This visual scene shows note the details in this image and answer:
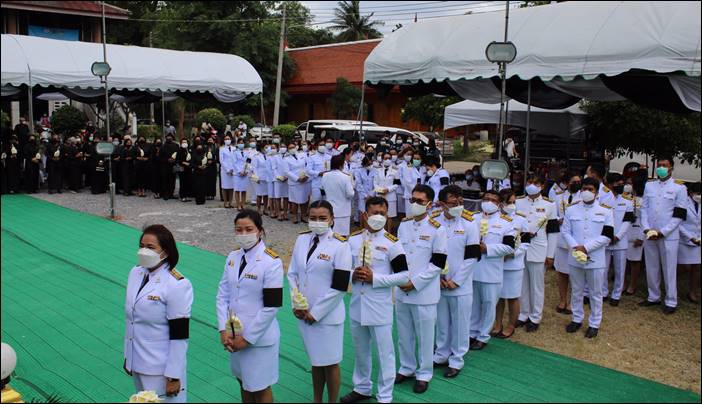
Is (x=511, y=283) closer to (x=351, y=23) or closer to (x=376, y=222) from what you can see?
(x=376, y=222)

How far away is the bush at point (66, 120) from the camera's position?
25.0 meters

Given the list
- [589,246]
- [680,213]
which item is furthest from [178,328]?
[680,213]

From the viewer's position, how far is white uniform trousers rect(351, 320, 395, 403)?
194 inches

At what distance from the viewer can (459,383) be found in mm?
5516

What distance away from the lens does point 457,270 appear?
570 cm

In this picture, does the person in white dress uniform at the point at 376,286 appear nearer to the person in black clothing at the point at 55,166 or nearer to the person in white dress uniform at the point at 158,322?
the person in white dress uniform at the point at 158,322

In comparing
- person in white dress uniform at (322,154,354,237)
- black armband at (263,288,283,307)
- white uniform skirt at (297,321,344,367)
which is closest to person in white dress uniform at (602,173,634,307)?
person in white dress uniform at (322,154,354,237)

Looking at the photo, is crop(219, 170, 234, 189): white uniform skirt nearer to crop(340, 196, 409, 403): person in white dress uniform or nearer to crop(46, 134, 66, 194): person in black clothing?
crop(46, 134, 66, 194): person in black clothing

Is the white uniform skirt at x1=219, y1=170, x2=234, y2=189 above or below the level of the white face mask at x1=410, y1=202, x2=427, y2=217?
below

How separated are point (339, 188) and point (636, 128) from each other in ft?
20.5

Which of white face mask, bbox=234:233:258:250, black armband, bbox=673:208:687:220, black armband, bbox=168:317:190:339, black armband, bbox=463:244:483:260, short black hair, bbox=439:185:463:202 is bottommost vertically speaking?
black armband, bbox=168:317:190:339

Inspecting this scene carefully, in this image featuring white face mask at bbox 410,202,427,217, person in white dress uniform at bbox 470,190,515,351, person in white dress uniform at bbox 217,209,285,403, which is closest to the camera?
person in white dress uniform at bbox 217,209,285,403

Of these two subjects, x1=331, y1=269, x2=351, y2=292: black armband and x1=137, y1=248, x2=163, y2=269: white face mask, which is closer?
x1=137, y1=248, x2=163, y2=269: white face mask

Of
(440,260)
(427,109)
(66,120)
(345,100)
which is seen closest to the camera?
(440,260)
